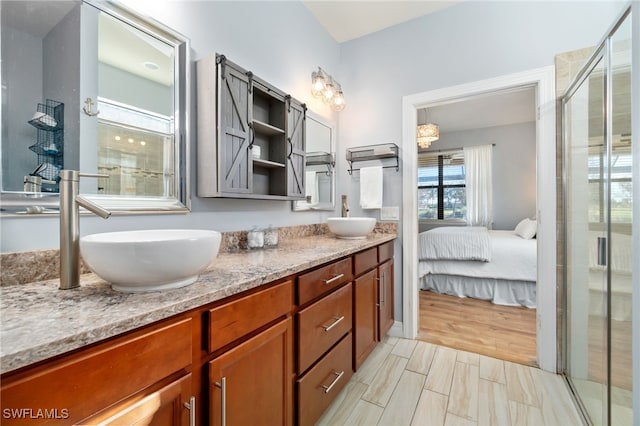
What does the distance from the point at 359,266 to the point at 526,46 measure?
191 cm

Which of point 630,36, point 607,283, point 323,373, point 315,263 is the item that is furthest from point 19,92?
point 607,283

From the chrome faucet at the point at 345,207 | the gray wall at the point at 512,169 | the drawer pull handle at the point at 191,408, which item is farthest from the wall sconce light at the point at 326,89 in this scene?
the gray wall at the point at 512,169

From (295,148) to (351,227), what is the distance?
26.1 inches

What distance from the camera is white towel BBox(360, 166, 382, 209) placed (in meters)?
2.38

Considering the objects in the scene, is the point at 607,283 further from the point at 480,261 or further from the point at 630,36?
the point at 480,261

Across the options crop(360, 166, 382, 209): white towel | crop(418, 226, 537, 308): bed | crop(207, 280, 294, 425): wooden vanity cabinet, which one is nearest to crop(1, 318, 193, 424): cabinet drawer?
crop(207, 280, 294, 425): wooden vanity cabinet

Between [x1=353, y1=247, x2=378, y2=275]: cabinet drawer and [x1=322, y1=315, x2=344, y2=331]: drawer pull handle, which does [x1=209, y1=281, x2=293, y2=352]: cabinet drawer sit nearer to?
[x1=322, y1=315, x2=344, y2=331]: drawer pull handle

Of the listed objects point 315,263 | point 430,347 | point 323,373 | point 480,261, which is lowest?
point 430,347

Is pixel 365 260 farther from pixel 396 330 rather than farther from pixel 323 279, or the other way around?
pixel 396 330

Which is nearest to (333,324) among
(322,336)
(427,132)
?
(322,336)

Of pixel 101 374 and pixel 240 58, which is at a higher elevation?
pixel 240 58

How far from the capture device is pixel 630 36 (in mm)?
1000

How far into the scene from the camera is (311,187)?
7.43 ft

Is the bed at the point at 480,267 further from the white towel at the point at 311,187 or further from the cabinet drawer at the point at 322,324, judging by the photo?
the cabinet drawer at the point at 322,324
